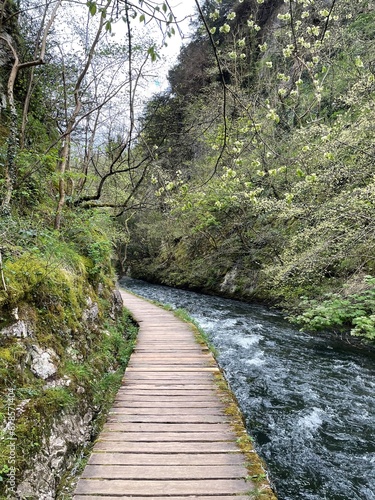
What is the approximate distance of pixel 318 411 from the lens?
17.3 feet

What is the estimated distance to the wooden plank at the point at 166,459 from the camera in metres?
2.98

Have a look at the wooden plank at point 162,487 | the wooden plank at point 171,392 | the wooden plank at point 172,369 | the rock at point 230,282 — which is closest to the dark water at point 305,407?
the wooden plank at point 172,369

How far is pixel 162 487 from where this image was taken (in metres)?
2.66

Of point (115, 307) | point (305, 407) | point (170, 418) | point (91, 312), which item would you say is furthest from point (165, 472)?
point (115, 307)

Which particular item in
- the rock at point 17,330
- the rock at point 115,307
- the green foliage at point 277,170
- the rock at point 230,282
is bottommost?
the rock at point 230,282

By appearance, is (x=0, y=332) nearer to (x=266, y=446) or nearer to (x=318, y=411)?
(x=266, y=446)

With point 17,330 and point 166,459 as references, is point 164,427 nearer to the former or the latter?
point 166,459

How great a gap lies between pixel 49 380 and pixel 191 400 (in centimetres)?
193

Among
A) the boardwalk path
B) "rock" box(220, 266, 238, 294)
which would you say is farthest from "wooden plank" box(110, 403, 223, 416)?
"rock" box(220, 266, 238, 294)

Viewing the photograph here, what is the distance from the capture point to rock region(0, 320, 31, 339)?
314 cm

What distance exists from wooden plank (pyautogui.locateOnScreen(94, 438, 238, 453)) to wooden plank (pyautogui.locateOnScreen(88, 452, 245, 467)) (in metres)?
0.06

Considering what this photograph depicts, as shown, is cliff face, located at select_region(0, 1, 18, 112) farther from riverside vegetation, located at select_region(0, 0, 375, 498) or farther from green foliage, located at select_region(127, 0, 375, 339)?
green foliage, located at select_region(127, 0, 375, 339)

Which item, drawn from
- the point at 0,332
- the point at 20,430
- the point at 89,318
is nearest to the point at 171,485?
the point at 20,430

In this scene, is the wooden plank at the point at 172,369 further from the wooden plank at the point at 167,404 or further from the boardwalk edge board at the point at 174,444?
the wooden plank at the point at 167,404
